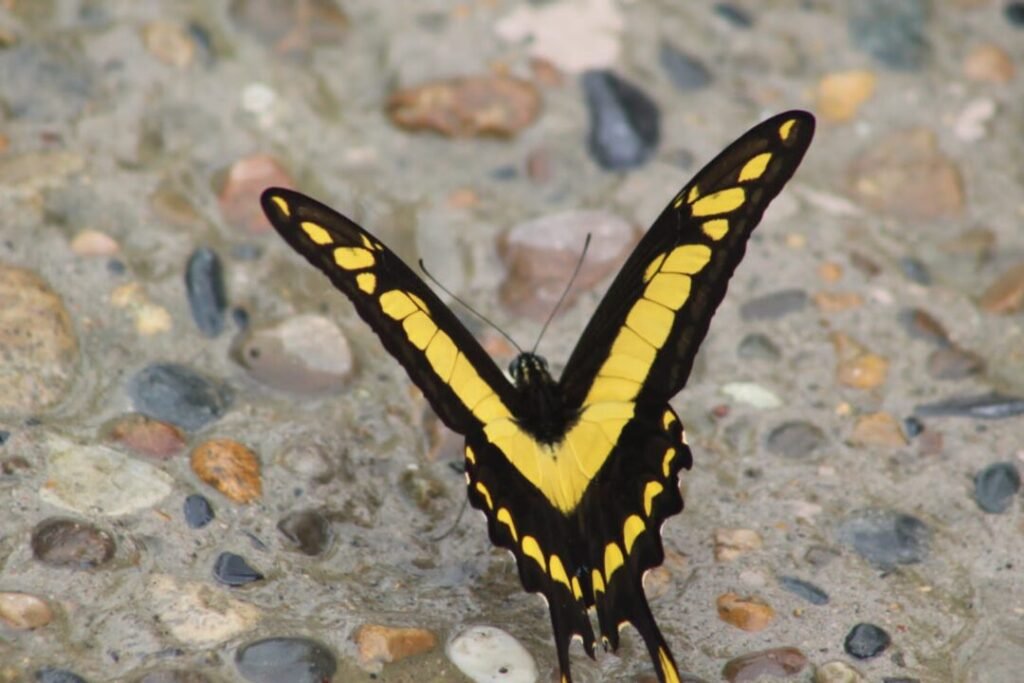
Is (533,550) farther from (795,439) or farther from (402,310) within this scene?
(795,439)

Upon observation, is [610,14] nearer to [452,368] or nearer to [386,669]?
[452,368]

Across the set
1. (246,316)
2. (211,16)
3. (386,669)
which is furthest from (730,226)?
(211,16)

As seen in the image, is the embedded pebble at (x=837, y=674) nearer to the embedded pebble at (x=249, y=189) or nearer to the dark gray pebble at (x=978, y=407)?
the dark gray pebble at (x=978, y=407)

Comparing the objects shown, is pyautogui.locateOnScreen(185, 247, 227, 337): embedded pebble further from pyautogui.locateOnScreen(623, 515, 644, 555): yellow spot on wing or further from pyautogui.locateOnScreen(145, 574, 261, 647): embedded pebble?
pyautogui.locateOnScreen(623, 515, 644, 555): yellow spot on wing

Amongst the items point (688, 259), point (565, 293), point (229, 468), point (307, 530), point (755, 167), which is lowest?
point (307, 530)

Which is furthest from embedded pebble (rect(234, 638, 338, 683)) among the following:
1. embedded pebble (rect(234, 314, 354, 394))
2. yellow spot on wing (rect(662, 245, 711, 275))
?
yellow spot on wing (rect(662, 245, 711, 275))

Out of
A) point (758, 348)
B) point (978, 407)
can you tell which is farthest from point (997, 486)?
point (758, 348)
